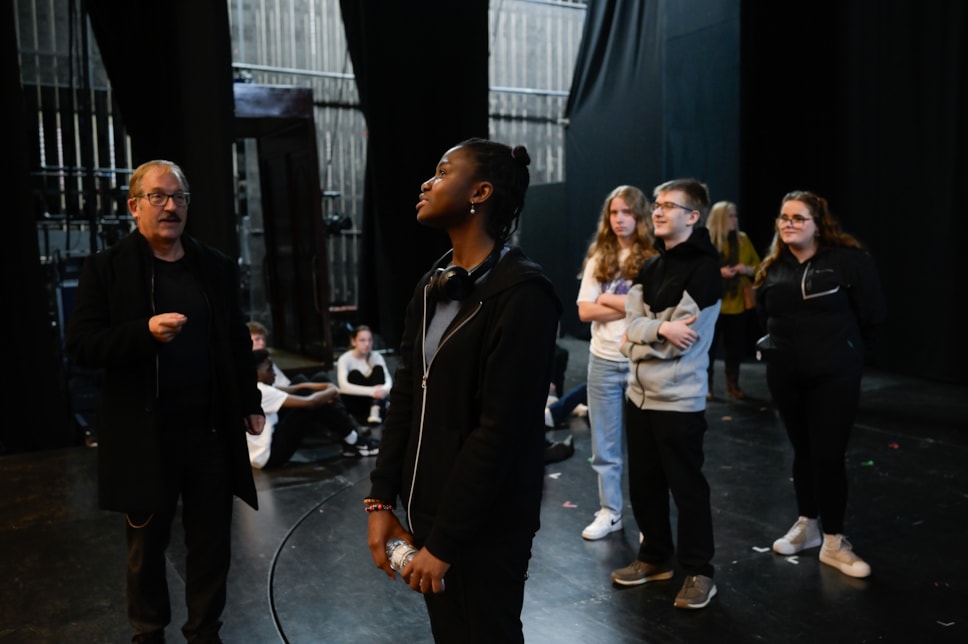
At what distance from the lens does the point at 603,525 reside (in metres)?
3.78

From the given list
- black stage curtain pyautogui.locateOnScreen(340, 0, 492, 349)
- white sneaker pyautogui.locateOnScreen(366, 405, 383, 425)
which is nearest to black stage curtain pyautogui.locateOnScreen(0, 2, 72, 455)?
white sneaker pyautogui.locateOnScreen(366, 405, 383, 425)

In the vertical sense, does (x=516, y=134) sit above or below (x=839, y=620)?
above

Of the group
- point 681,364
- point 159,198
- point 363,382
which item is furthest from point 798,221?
point 363,382

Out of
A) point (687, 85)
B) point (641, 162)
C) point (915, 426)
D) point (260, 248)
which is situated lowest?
point (915, 426)

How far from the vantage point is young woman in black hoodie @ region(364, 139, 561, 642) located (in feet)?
5.18

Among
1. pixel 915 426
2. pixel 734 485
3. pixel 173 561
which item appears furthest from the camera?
pixel 915 426

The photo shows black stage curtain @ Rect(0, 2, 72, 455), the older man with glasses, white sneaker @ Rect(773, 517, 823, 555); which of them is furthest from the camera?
black stage curtain @ Rect(0, 2, 72, 455)

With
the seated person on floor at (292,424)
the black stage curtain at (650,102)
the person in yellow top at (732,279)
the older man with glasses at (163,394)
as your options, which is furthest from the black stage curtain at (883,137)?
the older man with glasses at (163,394)

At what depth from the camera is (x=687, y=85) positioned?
351 inches

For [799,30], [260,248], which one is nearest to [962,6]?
[799,30]

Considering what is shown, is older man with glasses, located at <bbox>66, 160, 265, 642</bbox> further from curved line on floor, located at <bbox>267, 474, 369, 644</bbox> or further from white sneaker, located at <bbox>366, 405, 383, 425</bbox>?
white sneaker, located at <bbox>366, 405, 383, 425</bbox>

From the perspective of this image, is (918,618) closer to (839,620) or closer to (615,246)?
(839,620)

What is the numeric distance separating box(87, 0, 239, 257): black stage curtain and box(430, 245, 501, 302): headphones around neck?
12.3ft

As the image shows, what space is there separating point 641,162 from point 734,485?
18.5 ft
